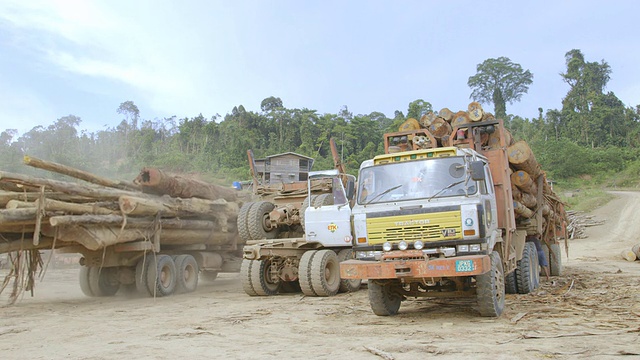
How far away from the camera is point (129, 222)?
39.3ft

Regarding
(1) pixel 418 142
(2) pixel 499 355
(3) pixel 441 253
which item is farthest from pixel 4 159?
(2) pixel 499 355

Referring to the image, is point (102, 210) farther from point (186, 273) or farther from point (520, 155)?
point (520, 155)

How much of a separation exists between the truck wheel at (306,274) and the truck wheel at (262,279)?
2.93 ft

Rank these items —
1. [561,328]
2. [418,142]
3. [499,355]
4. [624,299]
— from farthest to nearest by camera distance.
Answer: [418,142]
[624,299]
[561,328]
[499,355]

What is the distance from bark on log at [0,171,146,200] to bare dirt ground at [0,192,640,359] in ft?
7.16

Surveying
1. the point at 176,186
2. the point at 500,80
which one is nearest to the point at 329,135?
the point at 500,80

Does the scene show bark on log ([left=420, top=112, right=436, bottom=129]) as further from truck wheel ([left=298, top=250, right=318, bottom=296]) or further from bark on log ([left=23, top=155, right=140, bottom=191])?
bark on log ([left=23, top=155, right=140, bottom=191])

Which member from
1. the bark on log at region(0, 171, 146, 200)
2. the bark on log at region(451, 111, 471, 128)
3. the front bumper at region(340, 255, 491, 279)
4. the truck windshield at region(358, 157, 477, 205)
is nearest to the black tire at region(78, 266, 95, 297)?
the bark on log at region(0, 171, 146, 200)

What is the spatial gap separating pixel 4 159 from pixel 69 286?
50.8ft

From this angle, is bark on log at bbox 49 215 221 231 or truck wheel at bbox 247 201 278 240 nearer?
bark on log at bbox 49 215 221 231

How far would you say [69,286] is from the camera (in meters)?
17.5

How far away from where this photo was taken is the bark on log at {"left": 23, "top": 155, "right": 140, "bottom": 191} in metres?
10.0

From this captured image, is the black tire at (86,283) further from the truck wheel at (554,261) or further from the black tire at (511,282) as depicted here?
the truck wheel at (554,261)

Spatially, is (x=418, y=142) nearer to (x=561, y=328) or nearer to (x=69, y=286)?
(x=561, y=328)
